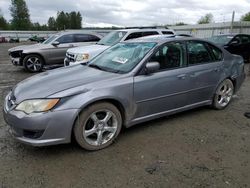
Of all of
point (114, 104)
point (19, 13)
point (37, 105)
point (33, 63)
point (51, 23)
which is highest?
point (19, 13)

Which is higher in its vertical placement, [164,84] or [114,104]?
[164,84]

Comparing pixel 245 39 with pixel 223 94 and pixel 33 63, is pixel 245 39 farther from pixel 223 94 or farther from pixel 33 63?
pixel 33 63

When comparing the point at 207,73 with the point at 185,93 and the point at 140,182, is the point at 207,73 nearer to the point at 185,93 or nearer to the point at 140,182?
the point at 185,93

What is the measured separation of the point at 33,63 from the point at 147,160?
26.8 ft

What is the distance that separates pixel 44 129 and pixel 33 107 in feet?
1.02

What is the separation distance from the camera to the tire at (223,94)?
5.03 meters

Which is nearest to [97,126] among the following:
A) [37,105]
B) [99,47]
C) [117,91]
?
[117,91]

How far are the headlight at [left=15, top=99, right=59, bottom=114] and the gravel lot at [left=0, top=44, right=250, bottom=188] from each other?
2.26 feet

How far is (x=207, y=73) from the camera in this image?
15.2ft

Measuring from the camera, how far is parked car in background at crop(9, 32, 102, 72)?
998 centimetres

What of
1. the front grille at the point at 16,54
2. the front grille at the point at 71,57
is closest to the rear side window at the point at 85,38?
the front grille at the point at 16,54

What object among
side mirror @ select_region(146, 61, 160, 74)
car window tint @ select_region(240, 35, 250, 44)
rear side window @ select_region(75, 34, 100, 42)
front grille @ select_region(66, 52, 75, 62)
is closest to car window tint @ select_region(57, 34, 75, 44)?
rear side window @ select_region(75, 34, 100, 42)

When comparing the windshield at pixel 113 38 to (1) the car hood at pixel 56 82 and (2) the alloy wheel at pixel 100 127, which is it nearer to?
(1) the car hood at pixel 56 82

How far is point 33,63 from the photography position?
33.1ft
